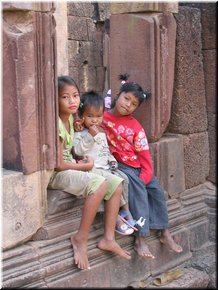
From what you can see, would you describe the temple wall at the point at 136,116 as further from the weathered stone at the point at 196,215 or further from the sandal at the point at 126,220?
the sandal at the point at 126,220

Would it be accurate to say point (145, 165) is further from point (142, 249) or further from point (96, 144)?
point (142, 249)

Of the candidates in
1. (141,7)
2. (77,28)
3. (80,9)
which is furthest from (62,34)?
(141,7)

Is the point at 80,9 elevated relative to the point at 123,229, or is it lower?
elevated

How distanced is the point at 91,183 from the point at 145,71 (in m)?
1.22

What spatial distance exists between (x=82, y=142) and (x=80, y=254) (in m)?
0.82

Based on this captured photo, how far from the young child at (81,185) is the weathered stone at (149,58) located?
0.80m

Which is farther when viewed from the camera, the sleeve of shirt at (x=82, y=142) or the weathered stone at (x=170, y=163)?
the weathered stone at (x=170, y=163)

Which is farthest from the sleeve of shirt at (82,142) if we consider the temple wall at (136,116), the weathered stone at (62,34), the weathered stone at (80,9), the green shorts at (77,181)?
the weathered stone at (80,9)

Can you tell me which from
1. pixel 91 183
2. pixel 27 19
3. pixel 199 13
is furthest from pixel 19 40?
pixel 199 13

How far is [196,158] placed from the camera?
4.83m

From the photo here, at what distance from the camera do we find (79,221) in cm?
358

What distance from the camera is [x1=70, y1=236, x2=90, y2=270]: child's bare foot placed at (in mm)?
3400

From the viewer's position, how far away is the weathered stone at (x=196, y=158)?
472 cm

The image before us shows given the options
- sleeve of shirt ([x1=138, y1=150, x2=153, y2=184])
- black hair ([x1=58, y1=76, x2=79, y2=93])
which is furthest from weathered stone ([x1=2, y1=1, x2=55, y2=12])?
sleeve of shirt ([x1=138, y1=150, x2=153, y2=184])
